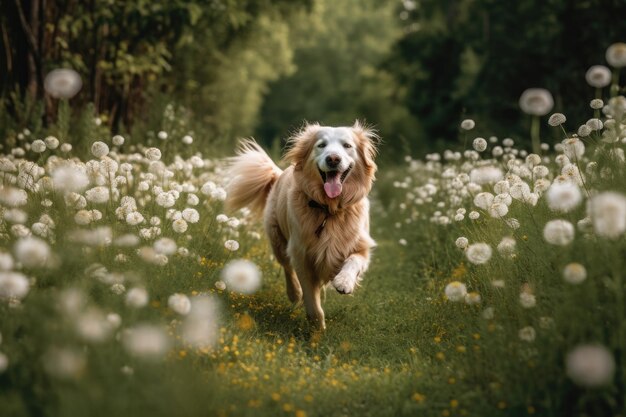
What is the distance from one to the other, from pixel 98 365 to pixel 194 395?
1.41 ft

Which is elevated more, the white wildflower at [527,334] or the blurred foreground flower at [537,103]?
the blurred foreground flower at [537,103]

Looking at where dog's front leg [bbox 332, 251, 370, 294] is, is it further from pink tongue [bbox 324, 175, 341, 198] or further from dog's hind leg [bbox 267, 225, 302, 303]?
dog's hind leg [bbox 267, 225, 302, 303]

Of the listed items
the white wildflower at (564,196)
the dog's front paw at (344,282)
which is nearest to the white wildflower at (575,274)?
the white wildflower at (564,196)

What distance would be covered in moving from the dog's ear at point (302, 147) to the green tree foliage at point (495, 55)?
9143 millimetres

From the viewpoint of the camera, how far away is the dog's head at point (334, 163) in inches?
191

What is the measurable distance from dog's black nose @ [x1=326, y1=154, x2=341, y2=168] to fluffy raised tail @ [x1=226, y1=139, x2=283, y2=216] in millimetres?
1780

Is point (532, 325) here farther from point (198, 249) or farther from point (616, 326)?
point (198, 249)

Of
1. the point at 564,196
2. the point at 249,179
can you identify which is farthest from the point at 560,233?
the point at 249,179


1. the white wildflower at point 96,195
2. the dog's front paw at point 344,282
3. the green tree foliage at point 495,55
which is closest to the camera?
the white wildflower at point 96,195

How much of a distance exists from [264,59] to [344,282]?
21086mm

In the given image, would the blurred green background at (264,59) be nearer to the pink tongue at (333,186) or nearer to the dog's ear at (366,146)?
the dog's ear at (366,146)

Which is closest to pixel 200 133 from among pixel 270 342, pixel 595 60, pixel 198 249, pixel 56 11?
pixel 56 11

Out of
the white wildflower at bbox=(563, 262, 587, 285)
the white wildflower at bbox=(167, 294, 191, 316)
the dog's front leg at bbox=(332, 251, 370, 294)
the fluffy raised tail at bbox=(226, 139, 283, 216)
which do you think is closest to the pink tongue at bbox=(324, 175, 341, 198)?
the dog's front leg at bbox=(332, 251, 370, 294)

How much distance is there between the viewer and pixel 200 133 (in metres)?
9.60
